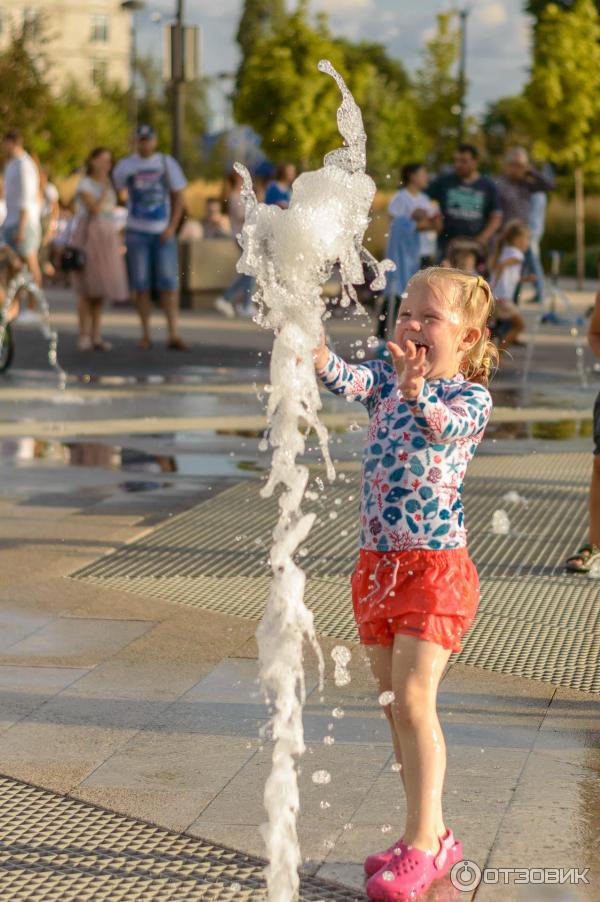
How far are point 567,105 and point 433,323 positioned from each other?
91.3 ft

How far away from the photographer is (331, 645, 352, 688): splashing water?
489 centimetres

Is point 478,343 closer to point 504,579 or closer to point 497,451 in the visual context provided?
point 504,579

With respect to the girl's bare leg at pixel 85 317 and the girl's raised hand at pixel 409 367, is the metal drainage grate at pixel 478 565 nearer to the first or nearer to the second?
the girl's raised hand at pixel 409 367

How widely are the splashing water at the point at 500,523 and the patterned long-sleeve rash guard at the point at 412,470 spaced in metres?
3.73

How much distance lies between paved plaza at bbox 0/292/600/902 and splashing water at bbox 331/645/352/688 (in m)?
0.05

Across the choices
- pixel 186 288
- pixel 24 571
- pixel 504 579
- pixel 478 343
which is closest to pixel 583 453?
pixel 504 579

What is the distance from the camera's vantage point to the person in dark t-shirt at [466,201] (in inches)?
565

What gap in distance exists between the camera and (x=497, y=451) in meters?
9.64

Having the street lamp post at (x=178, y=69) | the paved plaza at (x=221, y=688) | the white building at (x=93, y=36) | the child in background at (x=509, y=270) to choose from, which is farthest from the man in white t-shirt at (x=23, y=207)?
the white building at (x=93, y=36)

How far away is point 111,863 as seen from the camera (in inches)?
138

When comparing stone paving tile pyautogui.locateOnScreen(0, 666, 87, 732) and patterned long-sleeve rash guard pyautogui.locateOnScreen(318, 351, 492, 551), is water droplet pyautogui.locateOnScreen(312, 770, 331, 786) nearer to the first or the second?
patterned long-sleeve rash guard pyautogui.locateOnScreen(318, 351, 492, 551)

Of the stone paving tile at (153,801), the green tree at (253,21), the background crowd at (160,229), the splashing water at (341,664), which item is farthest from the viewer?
the green tree at (253,21)

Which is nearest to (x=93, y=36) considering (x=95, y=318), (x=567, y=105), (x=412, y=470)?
(x=567, y=105)

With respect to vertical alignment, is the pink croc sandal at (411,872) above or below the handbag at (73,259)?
below
